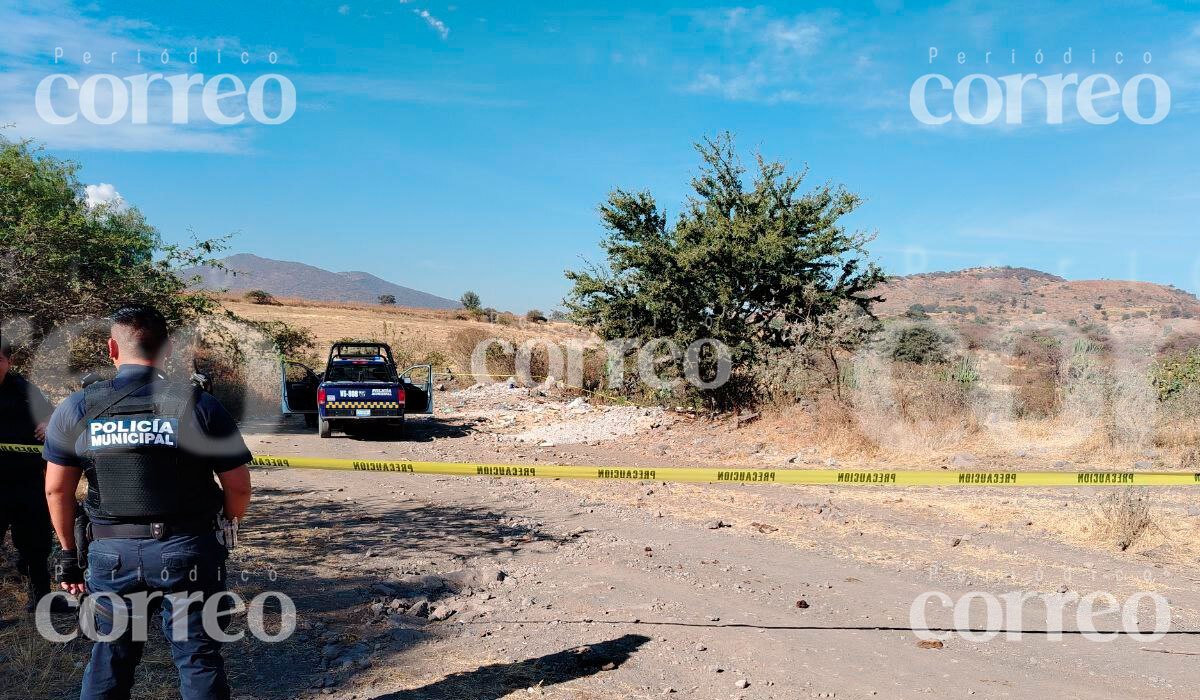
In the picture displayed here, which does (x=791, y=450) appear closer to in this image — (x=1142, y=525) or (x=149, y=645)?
(x=1142, y=525)

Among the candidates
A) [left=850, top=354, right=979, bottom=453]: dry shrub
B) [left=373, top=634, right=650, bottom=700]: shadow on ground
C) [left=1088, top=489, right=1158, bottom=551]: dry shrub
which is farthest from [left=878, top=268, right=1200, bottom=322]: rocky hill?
[left=373, top=634, right=650, bottom=700]: shadow on ground

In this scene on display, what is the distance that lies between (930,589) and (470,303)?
68908 millimetres

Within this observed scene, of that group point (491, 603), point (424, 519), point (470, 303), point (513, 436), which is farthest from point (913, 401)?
point (470, 303)

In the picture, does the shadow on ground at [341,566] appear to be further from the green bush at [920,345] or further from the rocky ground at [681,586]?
the green bush at [920,345]

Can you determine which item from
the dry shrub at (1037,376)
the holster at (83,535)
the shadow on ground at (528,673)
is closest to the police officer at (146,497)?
the holster at (83,535)

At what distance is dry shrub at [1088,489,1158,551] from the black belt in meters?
8.42

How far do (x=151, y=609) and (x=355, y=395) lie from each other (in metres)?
12.1

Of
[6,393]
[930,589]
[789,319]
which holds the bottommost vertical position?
[930,589]

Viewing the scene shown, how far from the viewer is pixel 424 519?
8.40 meters

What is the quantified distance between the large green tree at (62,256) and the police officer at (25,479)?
19.4 ft

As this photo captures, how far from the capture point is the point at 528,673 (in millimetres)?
4480

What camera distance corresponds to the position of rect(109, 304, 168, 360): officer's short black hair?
3.30m

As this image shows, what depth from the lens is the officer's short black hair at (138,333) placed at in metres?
3.30

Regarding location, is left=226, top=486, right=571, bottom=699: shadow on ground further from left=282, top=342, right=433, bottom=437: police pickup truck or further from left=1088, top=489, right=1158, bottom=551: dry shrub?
left=1088, top=489, right=1158, bottom=551: dry shrub
